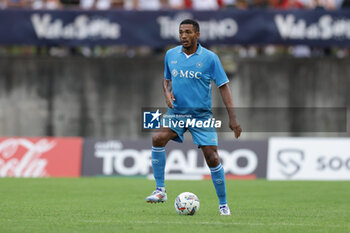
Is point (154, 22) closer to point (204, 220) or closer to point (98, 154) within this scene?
point (98, 154)

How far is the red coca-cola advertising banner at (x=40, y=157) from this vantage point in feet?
59.9

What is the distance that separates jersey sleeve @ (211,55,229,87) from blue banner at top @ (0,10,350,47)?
1036cm

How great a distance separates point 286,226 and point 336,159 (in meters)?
10.4

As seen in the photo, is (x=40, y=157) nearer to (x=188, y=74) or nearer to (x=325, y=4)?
(x=325, y=4)

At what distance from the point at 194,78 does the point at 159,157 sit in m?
1.42

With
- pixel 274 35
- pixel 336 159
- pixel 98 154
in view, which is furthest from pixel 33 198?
pixel 274 35

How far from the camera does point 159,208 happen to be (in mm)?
10086

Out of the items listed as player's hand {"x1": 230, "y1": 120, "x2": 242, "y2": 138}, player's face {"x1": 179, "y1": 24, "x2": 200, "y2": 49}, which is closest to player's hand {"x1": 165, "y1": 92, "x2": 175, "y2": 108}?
player's face {"x1": 179, "y1": 24, "x2": 200, "y2": 49}

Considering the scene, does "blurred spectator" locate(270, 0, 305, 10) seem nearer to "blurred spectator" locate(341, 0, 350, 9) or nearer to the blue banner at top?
the blue banner at top

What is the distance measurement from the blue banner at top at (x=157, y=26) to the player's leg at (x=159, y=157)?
9701mm

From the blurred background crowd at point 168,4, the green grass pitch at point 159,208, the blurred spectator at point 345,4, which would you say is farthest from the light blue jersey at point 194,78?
the blurred spectator at point 345,4

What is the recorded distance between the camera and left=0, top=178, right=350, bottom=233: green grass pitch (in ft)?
26.3

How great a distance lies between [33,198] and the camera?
11836mm

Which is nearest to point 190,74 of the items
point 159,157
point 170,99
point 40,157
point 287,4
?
point 170,99
